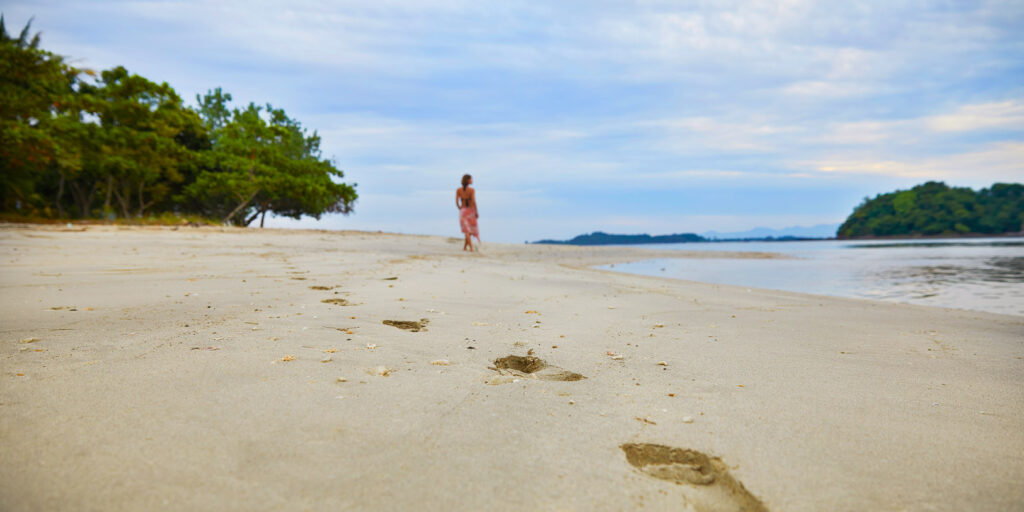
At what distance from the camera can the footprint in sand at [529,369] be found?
7.25ft

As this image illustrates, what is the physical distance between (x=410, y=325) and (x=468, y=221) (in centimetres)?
976

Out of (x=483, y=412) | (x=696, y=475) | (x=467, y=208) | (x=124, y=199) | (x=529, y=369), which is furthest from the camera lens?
(x=124, y=199)

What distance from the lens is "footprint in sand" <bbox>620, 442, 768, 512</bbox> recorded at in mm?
1249

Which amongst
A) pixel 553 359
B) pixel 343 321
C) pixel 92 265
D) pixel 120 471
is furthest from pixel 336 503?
pixel 92 265

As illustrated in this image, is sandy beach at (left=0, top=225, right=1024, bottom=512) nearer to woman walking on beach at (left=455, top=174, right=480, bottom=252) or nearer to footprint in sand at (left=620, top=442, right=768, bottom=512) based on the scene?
footprint in sand at (left=620, top=442, right=768, bottom=512)

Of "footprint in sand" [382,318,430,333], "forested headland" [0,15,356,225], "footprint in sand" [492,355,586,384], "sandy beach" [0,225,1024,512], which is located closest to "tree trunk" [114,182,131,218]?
"forested headland" [0,15,356,225]

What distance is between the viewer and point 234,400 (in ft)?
5.51

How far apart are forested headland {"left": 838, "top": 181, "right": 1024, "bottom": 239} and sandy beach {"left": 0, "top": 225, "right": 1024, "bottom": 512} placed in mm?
88596

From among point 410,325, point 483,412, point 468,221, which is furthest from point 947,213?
point 483,412

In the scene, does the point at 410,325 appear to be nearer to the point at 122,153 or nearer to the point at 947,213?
the point at 122,153

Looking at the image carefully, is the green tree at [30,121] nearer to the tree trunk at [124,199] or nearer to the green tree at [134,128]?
the green tree at [134,128]

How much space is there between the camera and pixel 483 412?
1.72 m

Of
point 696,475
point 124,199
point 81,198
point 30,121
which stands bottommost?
point 696,475

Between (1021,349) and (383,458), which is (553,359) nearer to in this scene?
(383,458)
